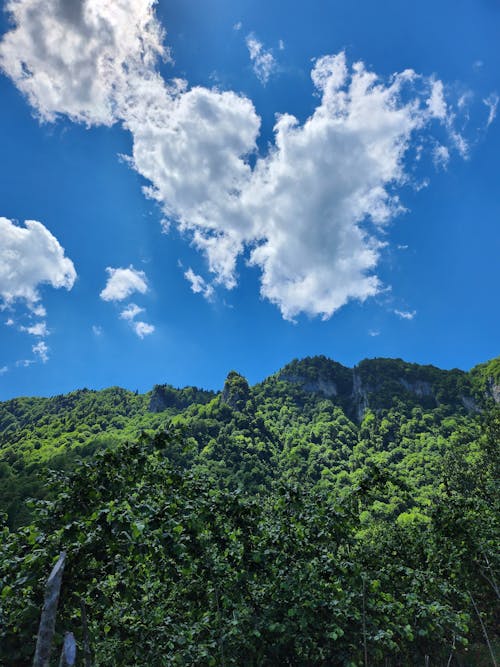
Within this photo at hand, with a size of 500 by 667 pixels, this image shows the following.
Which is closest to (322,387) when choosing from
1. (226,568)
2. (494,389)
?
(494,389)

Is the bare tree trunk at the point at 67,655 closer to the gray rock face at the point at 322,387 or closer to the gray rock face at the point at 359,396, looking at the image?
the gray rock face at the point at 359,396

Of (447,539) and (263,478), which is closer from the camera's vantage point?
(447,539)

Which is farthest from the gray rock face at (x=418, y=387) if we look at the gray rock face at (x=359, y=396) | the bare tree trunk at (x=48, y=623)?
the bare tree trunk at (x=48, y=623)

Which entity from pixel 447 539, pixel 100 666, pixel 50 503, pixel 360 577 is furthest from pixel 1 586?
pixel 447 539

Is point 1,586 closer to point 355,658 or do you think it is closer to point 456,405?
point 355,658

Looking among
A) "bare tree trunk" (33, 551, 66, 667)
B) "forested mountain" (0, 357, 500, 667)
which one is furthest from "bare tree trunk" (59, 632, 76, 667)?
"forested mountain" (0, 357, 500, 667)

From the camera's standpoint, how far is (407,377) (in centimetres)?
17675

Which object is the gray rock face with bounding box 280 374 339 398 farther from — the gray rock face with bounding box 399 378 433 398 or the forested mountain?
the forested mountain

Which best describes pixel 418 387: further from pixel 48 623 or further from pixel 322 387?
pixel 48 623

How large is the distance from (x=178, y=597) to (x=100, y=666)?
1449 millimetres

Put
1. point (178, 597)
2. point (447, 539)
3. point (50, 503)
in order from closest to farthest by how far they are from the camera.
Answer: point (50, 503) < point (178, 597) < point (447, 539)

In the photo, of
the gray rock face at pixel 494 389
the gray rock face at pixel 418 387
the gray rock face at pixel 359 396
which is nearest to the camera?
the gray rock face at pixel 494 389

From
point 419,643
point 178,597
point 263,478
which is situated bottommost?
point 419,643

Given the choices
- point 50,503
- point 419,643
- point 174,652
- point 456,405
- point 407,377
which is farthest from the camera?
point 407,377
